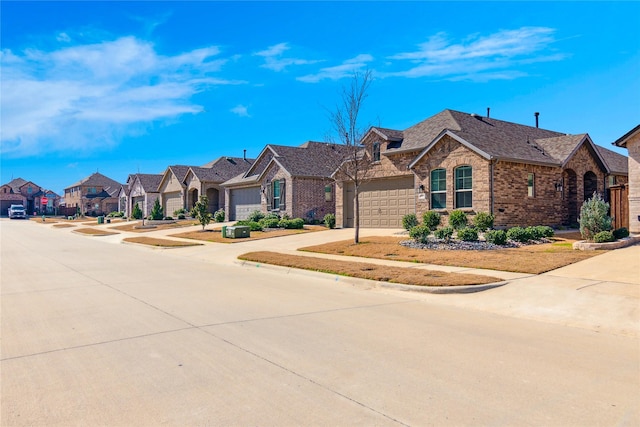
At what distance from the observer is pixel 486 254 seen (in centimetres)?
1510

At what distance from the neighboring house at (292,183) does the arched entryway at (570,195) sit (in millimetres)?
13280

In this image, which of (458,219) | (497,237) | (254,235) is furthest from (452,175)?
(254,235)

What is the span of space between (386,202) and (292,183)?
8374mm

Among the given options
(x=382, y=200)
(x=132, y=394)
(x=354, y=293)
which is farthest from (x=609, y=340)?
(x=382, y=200)

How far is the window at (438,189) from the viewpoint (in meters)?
22.3

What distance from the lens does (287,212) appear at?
32844mm

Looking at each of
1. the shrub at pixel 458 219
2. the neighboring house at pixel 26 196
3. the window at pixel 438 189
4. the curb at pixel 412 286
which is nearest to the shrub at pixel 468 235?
the shrub at pixel 458 219

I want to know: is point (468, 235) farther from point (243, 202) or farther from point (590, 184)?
point (243, 202)

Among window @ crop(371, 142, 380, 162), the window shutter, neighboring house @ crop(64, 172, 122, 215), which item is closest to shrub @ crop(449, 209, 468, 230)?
window @ crop(371, 142, 380, 162)

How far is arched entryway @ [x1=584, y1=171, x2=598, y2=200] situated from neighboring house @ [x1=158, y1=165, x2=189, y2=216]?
3650 centimetres

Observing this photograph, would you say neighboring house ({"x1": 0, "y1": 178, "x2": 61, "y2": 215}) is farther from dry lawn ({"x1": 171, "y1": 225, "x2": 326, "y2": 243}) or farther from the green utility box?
the green utility box

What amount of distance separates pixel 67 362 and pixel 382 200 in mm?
22223

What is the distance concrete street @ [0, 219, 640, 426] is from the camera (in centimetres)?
416

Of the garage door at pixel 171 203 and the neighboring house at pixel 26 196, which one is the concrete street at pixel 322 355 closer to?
the garage door at pixel 171 203
